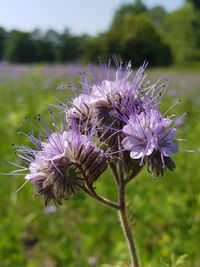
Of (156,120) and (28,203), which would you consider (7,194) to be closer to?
(28,203)

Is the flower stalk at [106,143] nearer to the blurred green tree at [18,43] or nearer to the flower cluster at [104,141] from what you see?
the flower cluster at [104,141]

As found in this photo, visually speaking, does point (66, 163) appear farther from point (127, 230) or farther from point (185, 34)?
point (185, 34)

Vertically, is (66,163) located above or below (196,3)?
above

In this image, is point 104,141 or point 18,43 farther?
point 18,43

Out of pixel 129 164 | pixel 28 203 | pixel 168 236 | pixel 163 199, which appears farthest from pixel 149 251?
pixel 129 164

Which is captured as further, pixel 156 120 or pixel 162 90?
pixel 162 90

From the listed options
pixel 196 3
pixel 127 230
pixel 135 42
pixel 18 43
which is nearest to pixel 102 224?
pixel 18 43
